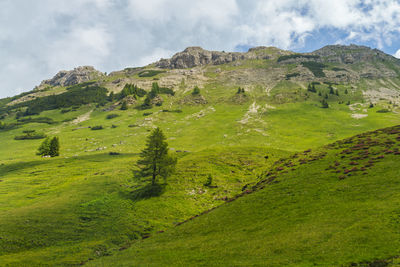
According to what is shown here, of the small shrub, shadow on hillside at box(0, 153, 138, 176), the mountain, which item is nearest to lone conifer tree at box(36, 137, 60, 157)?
shadow on hillside at box(0, 153, 138, 176)

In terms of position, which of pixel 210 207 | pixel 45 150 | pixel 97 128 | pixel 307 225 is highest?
pixel 97 128

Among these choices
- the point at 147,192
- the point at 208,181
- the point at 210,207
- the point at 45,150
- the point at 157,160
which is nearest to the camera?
the point at 210,207

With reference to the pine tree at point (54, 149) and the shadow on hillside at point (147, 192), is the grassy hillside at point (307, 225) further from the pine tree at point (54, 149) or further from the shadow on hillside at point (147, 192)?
the pine tree at point (54, 149)

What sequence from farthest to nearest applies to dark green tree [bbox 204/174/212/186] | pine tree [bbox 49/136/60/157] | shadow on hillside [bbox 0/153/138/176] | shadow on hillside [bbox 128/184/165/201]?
Answer: pine tree [bbox 49/136/60/157], shadow on hillside [bbox 0/153/138/176], dark green tree [bbox 204/174/212/186], shadow on hillside [bbox 128/184/165/201]

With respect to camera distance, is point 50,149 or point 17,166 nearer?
point 17,166

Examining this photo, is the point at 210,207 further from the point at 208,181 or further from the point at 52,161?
the point at 52,161

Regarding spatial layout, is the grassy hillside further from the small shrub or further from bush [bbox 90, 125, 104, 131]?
the small shrub

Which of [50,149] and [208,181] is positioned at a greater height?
[50,149]

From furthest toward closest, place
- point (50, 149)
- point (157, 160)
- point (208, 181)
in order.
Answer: point (50, 149), point (208, 181), point (157, 160)

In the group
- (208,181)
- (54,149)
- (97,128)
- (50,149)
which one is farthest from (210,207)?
(97,128)

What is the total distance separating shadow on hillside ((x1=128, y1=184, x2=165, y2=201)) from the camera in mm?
59719

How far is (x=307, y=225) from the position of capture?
26.4 metres

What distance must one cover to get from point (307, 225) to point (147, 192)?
152 ft

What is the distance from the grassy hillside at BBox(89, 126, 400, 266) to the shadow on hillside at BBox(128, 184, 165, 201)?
20.7 metres
